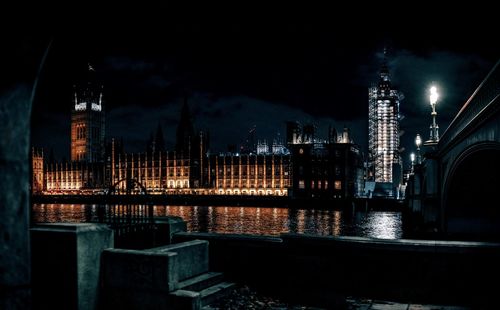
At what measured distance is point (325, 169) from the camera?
120 meters

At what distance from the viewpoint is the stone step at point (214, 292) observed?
8024mm

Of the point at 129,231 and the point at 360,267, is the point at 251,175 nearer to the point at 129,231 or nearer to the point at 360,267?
the point at 129,231

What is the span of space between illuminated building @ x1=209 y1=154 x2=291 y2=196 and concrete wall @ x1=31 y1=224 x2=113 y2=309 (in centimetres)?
11927

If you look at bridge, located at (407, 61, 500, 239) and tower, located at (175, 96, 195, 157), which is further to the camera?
tower, located at (175, 96, 195, 157)

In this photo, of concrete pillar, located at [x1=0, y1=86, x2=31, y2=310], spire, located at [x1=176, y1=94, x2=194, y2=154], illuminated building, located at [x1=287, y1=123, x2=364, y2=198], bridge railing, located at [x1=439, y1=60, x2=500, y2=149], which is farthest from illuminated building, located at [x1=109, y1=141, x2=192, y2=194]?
concrete pillar, located at [x1=0, y1=86, x2=31, y2=310]

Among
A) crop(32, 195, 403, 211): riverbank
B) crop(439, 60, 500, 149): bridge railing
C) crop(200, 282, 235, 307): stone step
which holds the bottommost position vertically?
crop(32, 195, 403, 211): riverbank

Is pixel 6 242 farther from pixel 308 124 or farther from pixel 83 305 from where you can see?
pixel 308 124

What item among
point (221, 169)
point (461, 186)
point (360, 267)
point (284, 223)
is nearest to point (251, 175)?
point (221, 169)

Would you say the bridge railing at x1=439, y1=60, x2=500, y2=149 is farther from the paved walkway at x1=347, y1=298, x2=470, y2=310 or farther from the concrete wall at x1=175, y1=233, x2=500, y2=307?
the paved walkway at x1=347, y1=298, x2=470, y2=310

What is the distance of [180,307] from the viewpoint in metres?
Answer: 7.13

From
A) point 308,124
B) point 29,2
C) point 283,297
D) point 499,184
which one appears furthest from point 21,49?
point 308,124

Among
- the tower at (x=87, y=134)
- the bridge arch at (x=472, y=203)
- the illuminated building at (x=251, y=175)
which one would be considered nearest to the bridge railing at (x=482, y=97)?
the bridge arch at (x=472, y=203)

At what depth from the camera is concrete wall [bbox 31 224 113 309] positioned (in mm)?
7203

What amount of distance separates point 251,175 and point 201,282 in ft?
401
